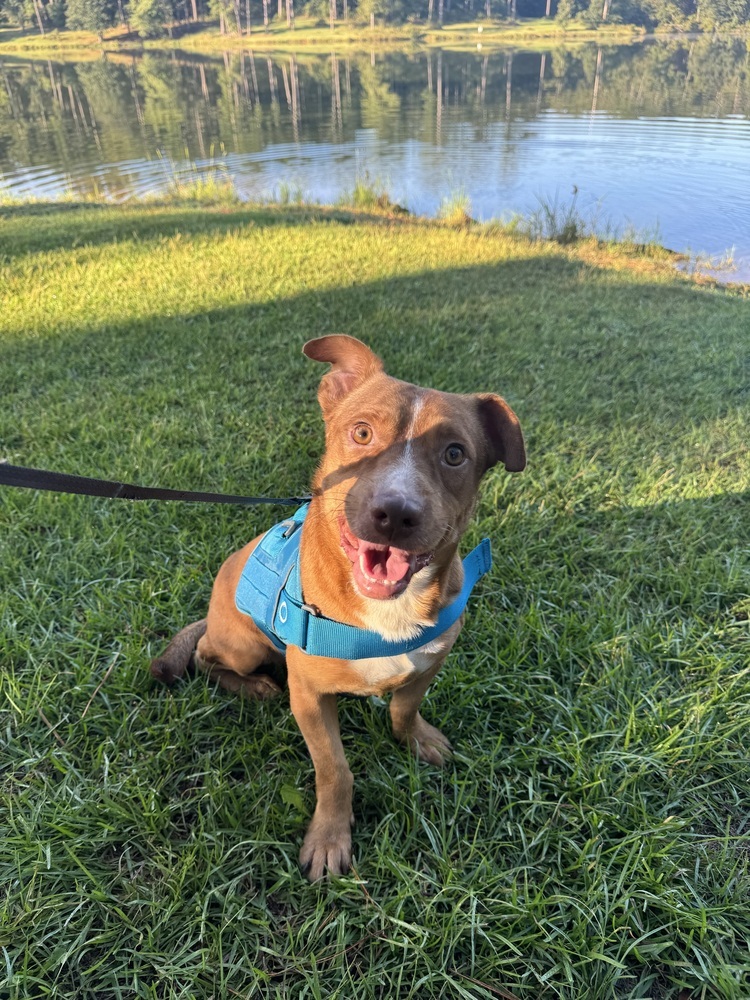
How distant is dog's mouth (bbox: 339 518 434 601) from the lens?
1837 mm

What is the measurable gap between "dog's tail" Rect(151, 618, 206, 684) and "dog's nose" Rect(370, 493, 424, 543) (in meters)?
1.45

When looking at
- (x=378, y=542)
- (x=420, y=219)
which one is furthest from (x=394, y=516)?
(x=420, y=219)

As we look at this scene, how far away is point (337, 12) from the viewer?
3083 inches

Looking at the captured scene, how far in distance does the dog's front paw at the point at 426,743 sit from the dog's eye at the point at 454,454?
3.84 ft

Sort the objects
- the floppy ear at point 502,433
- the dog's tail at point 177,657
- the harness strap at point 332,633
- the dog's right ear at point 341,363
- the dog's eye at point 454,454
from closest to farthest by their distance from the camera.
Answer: the harness strap at point 332,633 → the dog's eye at point 454,454 → the floppy ear at point 502,433 → the dog's right ear at point 341,363 → the dog's tail at point 177,657

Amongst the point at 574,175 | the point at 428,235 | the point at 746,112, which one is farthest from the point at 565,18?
the point at 428,235

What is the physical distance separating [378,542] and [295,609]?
51 centimetres

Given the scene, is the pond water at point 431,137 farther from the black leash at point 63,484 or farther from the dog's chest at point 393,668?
the black leash at point 63,484

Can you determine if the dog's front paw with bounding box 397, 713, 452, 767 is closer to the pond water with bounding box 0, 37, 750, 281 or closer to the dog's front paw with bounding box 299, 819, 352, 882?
the dog's front paw with bounding box 299, 819, 352, 882

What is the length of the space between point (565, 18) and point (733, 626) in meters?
96.9

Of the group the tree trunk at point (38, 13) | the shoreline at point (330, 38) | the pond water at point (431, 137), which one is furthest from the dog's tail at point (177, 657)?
the tree trunk at point (38, 13)

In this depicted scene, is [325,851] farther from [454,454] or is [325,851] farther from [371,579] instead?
[454,454]

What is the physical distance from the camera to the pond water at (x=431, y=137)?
1614 cm

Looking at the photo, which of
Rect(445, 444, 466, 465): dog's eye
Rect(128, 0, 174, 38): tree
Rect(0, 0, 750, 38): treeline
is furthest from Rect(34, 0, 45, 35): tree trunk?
Rect(445, 444, 466, 465): dog's eye
